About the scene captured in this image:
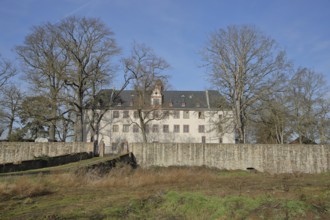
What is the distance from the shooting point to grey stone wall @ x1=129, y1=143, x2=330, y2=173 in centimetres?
2583

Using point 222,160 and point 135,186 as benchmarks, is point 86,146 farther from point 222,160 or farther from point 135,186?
point 135,186

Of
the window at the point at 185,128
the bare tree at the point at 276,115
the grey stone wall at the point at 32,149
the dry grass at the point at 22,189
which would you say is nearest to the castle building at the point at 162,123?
the window at the point at 185,128

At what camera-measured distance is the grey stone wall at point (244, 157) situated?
84.7 ft

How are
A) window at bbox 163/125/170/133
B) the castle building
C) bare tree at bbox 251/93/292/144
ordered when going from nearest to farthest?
bare tree at bbox 251/93/292/144 → the castle building → window at bbox 163/125/170/133

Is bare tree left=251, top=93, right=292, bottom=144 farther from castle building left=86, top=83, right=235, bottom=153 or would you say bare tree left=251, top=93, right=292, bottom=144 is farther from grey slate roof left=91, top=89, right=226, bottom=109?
grey slate roof left=91, top=89, right=226, bottom=109

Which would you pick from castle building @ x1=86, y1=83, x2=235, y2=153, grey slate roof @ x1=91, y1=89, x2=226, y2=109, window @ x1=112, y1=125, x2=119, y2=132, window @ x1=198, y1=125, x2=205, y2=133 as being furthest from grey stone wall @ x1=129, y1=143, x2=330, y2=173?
grey slate roof @ x1=91, y1=89, x2=226, y2=109

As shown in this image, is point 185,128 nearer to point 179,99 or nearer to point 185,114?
point 185,114

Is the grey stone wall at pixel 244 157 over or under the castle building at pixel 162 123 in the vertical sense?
under

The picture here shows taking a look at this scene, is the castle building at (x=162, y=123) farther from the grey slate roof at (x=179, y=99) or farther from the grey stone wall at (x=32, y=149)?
the grey stone wall at (x=32, y=149)

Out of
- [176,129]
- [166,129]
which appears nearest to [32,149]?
[166,129]

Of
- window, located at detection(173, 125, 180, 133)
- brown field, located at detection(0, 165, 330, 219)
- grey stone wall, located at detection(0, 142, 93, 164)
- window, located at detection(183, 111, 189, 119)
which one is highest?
window, located at detection(183, 111, 189, 119)

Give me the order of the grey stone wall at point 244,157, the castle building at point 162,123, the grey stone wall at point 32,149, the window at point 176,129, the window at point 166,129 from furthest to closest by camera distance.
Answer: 1. the window at point 176,129
2. the window at point 166,129
3. the castle building at point 162,123
4. the grey stone wall at point 32,149
5. the grey stone wall at point 244,157

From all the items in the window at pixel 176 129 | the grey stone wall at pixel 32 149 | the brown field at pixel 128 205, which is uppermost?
the window at pixel 176 129

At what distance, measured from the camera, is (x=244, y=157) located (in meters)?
26.0
